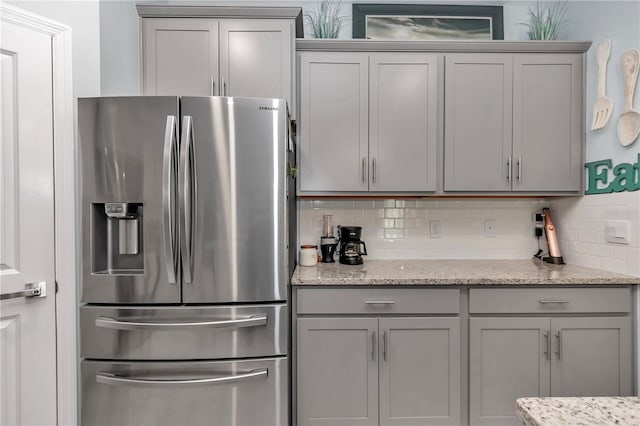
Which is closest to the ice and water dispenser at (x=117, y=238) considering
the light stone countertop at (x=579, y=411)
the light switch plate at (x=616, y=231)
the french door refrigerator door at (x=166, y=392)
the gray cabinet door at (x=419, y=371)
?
the french door refrigerator door at (x=166, y=392)

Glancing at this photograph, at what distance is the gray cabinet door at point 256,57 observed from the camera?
196cm

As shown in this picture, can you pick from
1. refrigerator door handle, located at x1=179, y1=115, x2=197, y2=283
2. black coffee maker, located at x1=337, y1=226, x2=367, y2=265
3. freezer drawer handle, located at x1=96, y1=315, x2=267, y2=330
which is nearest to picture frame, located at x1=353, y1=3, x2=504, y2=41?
black coffee maker, located at x1=337, y1=226, x2=367, y2=265

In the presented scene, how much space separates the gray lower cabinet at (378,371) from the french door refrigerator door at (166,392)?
331 millimetres

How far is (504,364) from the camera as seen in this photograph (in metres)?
1.77

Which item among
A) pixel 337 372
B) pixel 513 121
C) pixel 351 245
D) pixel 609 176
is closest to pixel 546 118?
pixel 513 121

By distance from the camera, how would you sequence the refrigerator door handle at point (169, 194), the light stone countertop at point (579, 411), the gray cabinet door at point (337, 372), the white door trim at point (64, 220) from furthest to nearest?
the gray cabinet door at point (337, 372) → the white door trim at point (64, 220) → the refrigerator door handle at point (169, 194) → the light stone countertop at point (579, 411)

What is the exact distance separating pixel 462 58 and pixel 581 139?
91 centimetres

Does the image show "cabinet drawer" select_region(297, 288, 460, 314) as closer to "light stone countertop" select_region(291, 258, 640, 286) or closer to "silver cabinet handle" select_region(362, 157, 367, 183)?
"light stone countertop" select_region(291, 258, 640, 286)

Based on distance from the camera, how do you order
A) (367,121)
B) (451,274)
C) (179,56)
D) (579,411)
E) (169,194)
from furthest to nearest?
(367,121) → (179,56) → (451,274) → (169,194) → (579,411)

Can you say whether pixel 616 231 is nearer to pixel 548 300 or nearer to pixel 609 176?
pixel 609 176

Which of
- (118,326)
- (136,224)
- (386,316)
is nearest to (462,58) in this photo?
(386,316)

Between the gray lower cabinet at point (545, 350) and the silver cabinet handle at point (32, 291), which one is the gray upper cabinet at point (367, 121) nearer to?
the gray lower cabinet at point (545, 350)

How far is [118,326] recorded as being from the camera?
5.00 feet

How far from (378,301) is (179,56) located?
1812 millimetres
